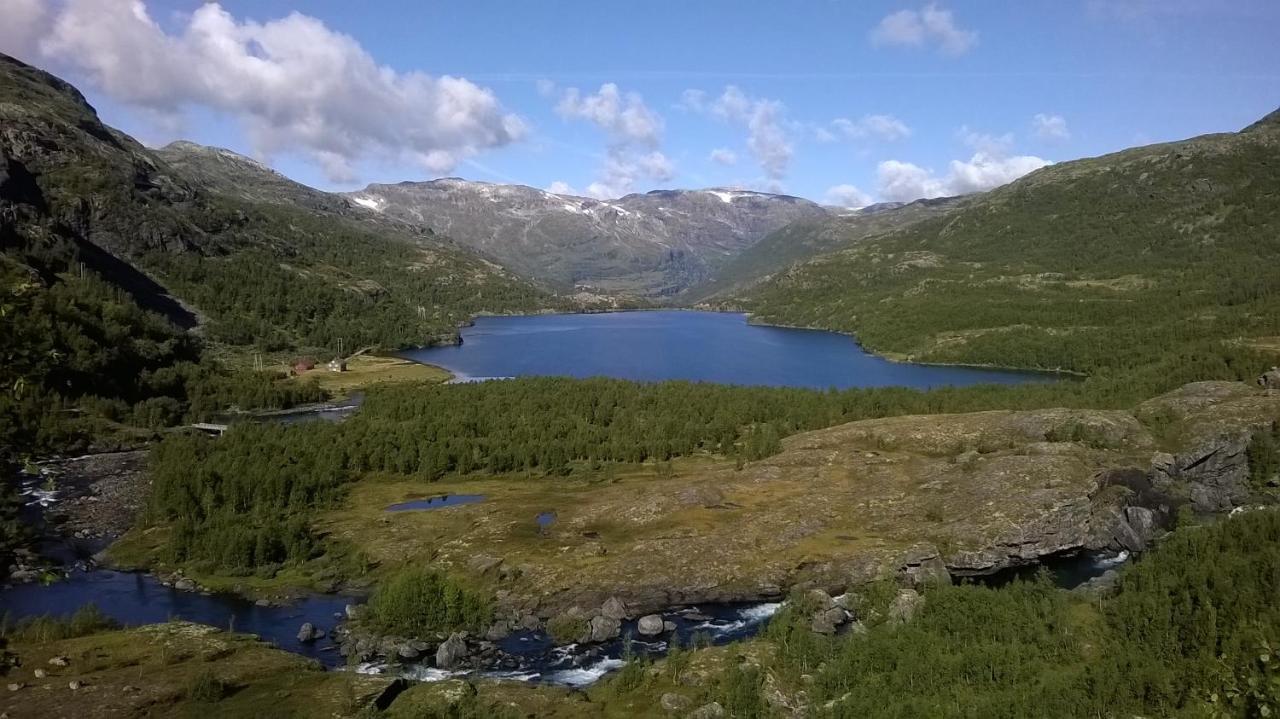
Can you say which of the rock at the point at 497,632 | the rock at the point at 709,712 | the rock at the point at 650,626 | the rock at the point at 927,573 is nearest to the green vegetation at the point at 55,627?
the rock at the point at 497,632

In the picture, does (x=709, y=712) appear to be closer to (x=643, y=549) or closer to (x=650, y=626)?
(x=650, y=626)

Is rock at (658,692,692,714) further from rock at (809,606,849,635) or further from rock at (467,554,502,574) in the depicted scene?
rock at (467,554,502,574)

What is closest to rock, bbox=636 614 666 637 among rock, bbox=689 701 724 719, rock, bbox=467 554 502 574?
rock, bbox=689 701 724 719

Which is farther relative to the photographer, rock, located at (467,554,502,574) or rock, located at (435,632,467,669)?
rock, located at (467,554,502,574)

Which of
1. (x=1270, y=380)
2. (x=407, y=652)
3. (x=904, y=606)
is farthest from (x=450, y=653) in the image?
(x=1270, y=380)

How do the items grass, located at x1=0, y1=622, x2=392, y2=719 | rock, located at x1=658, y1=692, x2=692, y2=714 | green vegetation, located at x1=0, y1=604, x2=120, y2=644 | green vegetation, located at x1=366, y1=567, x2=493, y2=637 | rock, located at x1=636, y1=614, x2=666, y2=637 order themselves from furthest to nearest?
rock, located at x1=636, y1=614, x2=666, y2=637 < green vegetation, located at x1=366, y1=567, x2=493, y2=637 < green vegetation, located at x1=0, y1=604, x2=120, y2=644 < rock, located at x1=658, y1=692, x2=692, y2=714 < grass, located at x1=0, y1=622, x2=392, y2=719

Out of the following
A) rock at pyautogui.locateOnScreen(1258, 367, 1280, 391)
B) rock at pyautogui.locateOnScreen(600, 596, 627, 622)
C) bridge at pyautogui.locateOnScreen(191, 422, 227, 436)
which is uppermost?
bridge at pyautogui.locateOnScreen(191, 422, 227, 436)

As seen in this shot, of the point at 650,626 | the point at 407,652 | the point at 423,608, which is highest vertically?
the point at 423,608
